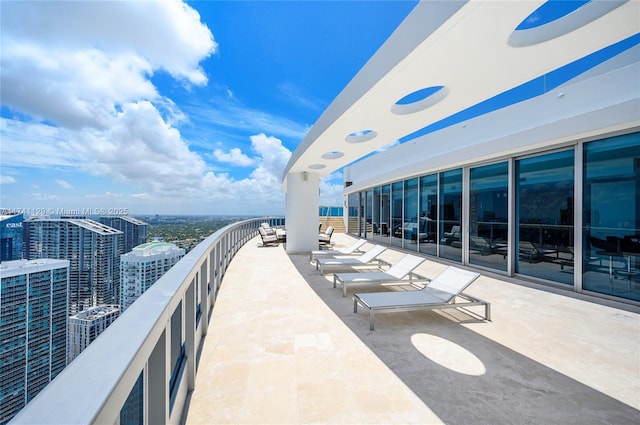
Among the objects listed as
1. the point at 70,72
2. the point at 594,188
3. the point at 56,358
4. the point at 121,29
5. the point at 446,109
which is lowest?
the point at 56,358

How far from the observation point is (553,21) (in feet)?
11.0

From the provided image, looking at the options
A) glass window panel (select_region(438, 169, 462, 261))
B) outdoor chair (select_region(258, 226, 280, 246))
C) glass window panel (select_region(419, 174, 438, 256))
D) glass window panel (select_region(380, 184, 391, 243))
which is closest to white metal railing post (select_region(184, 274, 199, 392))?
glass window panel (select_region(438, 169, 462, 261))

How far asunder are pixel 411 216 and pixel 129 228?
33.6 feet

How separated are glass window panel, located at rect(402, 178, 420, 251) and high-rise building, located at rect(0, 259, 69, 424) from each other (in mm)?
10566

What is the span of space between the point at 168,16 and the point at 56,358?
6.58 meters

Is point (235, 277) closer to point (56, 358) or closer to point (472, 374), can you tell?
point (56, 358)

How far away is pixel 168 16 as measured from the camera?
20.5 ft

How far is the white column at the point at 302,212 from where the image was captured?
11477mm

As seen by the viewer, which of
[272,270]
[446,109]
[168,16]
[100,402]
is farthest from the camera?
[272,270]

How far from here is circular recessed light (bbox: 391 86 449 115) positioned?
16.0 ft

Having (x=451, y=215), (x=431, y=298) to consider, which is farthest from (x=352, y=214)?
(x=431, y=298)

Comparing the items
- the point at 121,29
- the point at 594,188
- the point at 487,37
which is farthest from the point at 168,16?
the point at 594,188

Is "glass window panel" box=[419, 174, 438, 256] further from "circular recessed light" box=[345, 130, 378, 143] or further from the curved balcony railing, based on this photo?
the curved balcony railing

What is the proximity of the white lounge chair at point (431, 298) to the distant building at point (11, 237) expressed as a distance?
26.6 feet
